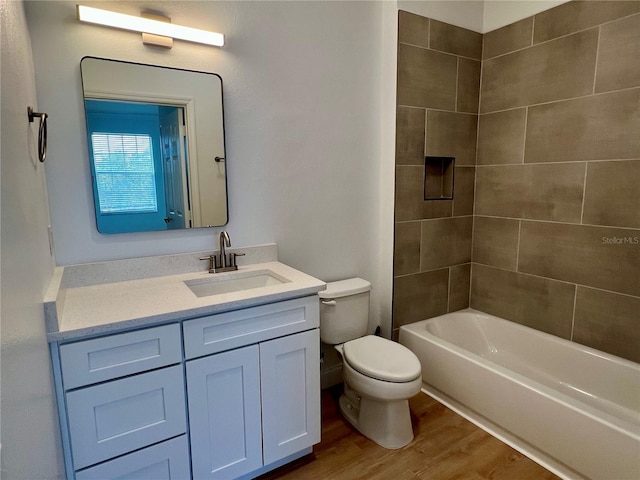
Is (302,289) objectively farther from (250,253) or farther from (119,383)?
(119,383)

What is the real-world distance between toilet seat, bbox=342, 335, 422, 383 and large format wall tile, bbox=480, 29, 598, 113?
177 centimetres

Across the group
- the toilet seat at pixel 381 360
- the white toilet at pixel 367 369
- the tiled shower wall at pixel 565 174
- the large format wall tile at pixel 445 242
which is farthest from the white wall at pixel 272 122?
the tiled shower wall at pixel 565 174

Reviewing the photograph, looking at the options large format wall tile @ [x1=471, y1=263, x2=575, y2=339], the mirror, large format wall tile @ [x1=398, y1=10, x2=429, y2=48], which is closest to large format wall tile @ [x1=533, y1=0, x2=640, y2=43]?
large format wall tile @ [x1=398, y1=10, x2=429, y2=48]

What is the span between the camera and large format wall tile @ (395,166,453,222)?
2383 mm

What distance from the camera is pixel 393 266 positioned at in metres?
2.44

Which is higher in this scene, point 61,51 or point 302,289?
point 61,51

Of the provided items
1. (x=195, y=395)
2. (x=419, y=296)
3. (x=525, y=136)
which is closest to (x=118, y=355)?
(x=195, y=395)

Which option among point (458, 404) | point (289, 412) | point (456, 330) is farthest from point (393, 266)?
point (289, 412)

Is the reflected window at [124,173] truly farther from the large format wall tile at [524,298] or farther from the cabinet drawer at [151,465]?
the large format wall tile at [524,298]

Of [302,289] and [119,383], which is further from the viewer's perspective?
[302,289]

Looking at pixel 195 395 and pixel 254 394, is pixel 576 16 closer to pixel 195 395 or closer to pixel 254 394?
pixel 254 394

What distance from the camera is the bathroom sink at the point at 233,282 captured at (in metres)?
1.78

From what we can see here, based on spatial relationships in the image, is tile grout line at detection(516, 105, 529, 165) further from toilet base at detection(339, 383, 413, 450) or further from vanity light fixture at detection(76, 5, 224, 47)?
vanity light fixture at detection(76, 5, 224, 47)

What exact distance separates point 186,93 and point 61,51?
1.62 ft
